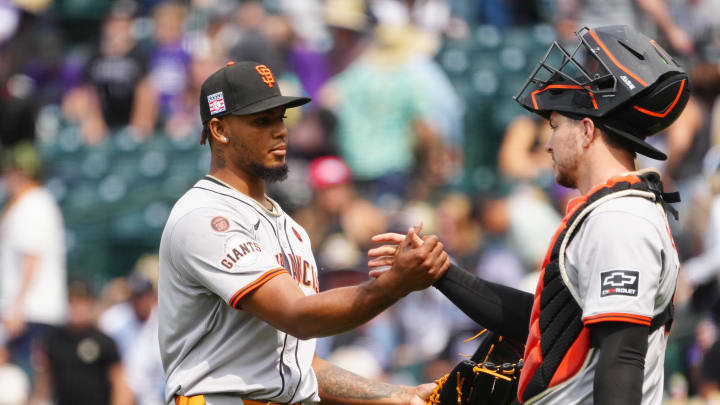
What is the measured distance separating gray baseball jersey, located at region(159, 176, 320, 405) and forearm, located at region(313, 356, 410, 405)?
0.30 meters

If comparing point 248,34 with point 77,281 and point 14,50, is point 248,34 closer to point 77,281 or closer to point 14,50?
point 77,281

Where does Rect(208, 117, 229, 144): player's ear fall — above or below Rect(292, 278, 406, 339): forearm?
above

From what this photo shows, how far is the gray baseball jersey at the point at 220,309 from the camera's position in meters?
3.53

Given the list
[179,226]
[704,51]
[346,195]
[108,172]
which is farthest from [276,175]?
[108,172]

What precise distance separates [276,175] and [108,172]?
7.98m

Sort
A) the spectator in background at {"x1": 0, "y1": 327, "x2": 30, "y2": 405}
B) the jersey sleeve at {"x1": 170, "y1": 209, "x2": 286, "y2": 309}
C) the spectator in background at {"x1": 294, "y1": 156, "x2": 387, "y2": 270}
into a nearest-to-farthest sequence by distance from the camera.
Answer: the jersey sleeve at {"x1": 170, "y1": 209, "x2": 286, "y2": 309} < the spectator in background at {"x1": 294, "y1": 156, "x2": 387, "y2": 270} < the spectator in background at {"x1": 0, "y1": 327, "x2": 30, "y2": 405}

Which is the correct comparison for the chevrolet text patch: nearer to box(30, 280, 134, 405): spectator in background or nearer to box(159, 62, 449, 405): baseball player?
box(159, 62, 449, 405): baseball player

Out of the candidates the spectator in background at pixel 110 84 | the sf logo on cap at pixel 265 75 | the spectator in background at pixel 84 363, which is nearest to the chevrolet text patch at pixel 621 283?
the sf logo on cap at pixel 265 75

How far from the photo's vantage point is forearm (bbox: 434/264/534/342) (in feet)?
12.2

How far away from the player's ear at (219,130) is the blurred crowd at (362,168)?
3.62 metres

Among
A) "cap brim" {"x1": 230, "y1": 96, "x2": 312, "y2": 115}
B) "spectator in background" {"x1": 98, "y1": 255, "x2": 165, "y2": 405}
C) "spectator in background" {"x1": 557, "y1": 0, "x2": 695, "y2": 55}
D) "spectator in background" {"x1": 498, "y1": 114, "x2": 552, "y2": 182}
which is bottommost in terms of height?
"spectator in background" {"x1": 98, "y1": 255, "x2": 165, "y2": 405}

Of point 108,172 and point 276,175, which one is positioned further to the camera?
point 108,172

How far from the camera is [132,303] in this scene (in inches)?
361

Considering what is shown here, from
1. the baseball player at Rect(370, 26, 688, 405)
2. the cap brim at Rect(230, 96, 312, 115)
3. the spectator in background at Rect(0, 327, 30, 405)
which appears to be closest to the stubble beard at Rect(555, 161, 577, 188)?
the baseball player at Rect(370, 26, 688, 405)
